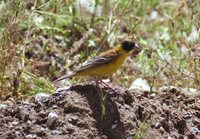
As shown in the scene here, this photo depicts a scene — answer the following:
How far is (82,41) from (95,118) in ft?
7.73

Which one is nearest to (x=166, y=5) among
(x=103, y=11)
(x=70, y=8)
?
(x=103, y=11)

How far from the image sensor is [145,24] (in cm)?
960

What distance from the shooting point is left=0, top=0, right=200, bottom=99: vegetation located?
259 inches

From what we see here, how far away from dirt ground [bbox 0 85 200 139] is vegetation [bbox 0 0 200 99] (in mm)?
776

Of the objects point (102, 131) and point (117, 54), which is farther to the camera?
point (117, 54)

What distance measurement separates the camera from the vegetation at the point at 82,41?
658cm

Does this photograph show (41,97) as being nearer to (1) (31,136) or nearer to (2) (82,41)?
(1) (31,136)

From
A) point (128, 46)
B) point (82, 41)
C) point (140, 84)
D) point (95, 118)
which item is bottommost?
point (140, 84)

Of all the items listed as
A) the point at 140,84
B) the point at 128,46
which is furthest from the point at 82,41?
the point at 128,46

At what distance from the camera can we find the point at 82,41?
7.79 meters

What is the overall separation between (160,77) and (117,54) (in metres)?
1.53

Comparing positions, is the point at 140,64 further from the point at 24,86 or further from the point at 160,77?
the point at 24,86

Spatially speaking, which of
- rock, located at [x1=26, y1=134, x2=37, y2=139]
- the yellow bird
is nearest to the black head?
the yellow bird

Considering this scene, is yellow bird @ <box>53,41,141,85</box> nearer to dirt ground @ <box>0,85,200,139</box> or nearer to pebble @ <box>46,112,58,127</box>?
dirt ground @ <box>0,85,200,139</box>
